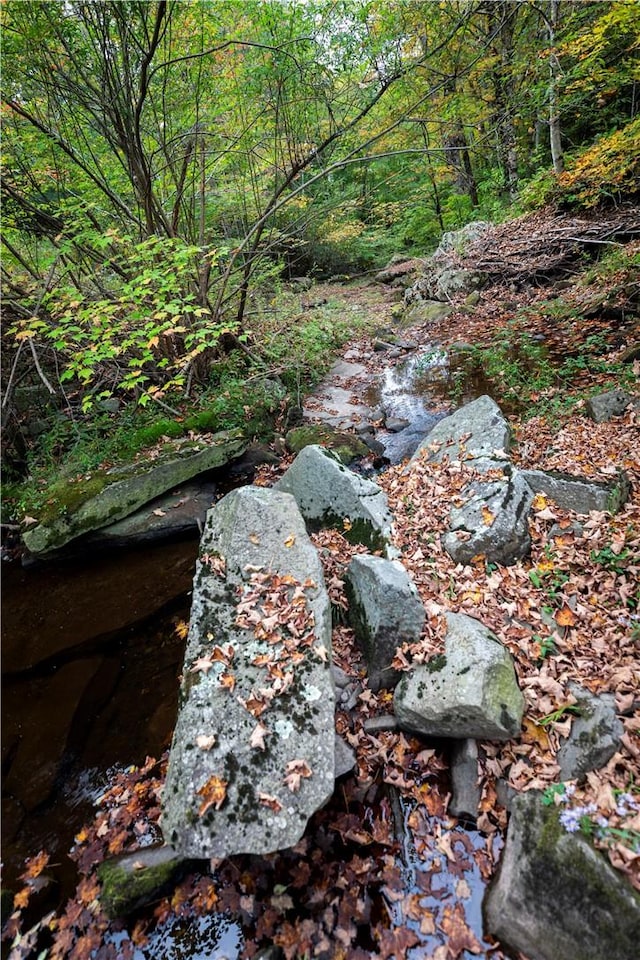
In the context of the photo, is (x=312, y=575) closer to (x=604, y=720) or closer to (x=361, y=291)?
(x=604, y=720)

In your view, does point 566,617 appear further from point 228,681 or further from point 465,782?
point 228,681

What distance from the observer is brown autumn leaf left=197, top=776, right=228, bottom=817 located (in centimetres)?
285

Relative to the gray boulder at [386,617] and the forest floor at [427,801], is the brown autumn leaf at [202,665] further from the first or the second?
the gray boulder at [386,617]

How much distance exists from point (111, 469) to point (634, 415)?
8029 millimetres

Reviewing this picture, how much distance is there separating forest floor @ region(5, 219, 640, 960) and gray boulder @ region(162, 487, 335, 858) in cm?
60

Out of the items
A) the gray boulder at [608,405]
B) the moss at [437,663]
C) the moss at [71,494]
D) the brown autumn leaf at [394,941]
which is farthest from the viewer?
the moss at [71,494]

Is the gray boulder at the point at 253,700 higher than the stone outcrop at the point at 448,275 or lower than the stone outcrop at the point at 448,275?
lower

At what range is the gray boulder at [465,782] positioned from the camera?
123 inches

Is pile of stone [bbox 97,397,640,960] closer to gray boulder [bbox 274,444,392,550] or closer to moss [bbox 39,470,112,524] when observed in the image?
gray boulder [bbox 274,444,392,550]

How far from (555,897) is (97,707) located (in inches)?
169

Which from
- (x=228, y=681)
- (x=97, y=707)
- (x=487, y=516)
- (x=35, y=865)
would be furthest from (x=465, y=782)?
(x=97, y=707)

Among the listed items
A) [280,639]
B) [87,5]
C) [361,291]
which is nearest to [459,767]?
[280,639]

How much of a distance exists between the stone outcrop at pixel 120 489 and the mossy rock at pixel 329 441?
1244 mm

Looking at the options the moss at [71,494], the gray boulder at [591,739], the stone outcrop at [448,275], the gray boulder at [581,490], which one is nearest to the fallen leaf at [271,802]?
the gray boulder at [591,739]
